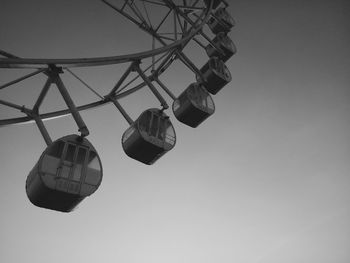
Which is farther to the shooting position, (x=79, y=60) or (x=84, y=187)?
(x=79, y=60)

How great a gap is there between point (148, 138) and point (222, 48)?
8.65 metres

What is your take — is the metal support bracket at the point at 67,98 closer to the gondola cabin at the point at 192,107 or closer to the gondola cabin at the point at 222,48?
the gondola cabin at the point at 192,107

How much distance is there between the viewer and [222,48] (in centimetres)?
1565

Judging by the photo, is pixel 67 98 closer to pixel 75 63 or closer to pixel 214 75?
pixel 75 63

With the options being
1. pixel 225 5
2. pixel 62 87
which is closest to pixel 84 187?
pixel 62 87

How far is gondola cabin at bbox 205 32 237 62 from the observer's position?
15383mm

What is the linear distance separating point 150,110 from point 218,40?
27.1 feet

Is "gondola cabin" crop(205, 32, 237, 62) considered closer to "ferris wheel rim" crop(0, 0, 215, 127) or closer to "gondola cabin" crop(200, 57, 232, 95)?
"gondola cabin" crop(200, 57, 232, 95)

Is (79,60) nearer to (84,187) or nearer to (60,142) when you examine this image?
(60,142)

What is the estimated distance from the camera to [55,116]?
367 inches

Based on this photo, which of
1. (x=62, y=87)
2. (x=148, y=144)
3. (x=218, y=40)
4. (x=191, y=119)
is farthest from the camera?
(x=218, y=40)

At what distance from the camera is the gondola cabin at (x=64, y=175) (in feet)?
18.6

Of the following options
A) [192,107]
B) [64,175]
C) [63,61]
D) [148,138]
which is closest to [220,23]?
[192,107]

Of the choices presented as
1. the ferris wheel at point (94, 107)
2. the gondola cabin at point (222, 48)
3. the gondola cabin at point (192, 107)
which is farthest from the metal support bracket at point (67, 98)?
the gondola cabin at point (222, 48)
